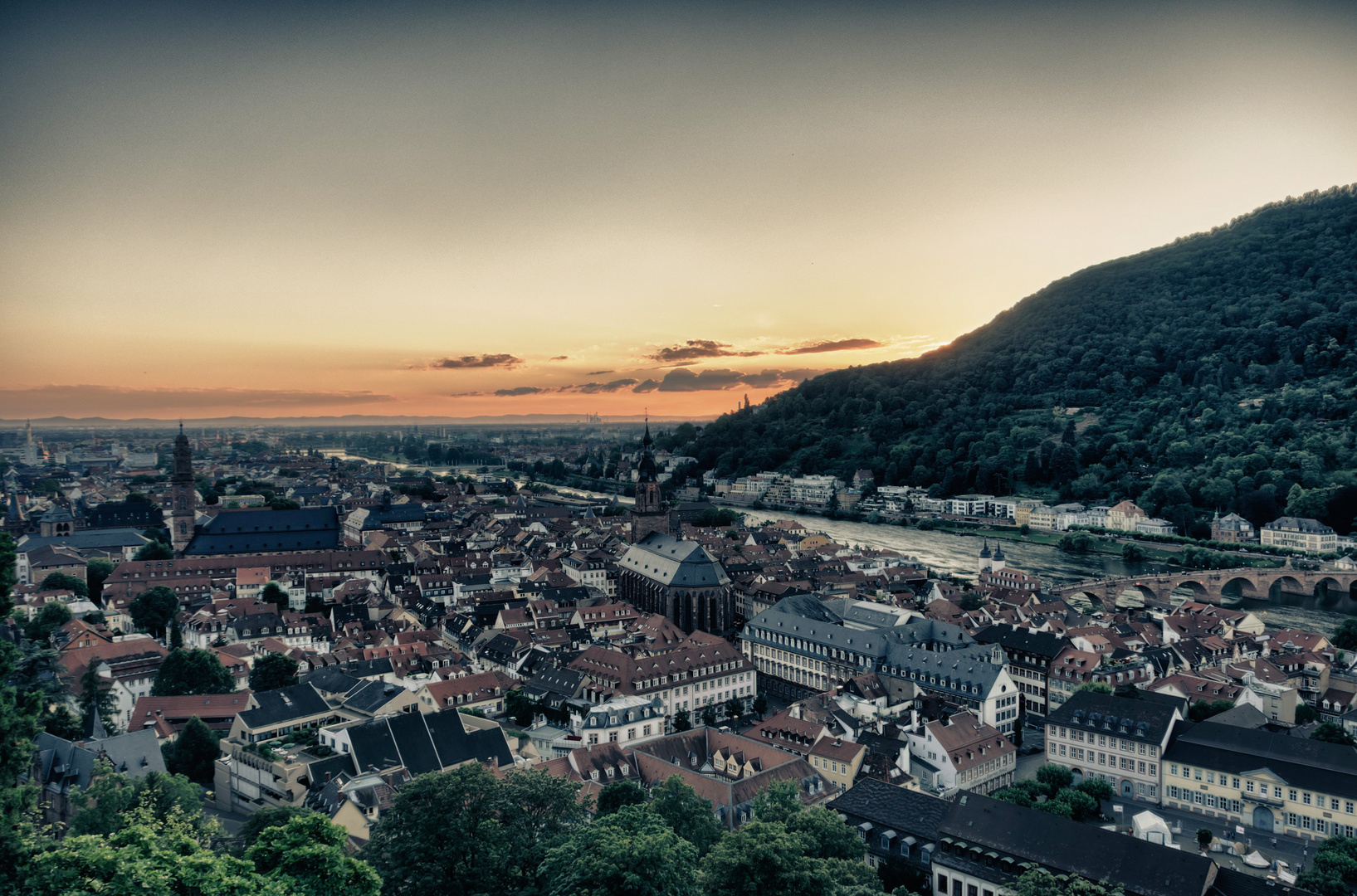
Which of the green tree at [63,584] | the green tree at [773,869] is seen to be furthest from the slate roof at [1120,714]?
the green tree at [63,584]

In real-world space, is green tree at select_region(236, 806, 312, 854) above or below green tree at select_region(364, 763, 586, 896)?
below

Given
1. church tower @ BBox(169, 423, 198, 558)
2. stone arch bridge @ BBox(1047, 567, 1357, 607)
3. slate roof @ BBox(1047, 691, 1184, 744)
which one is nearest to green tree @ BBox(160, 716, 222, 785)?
slate roof @ BBox(1047, 691, 1184, 744)

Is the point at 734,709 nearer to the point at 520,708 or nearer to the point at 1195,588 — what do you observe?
the point at 520,708

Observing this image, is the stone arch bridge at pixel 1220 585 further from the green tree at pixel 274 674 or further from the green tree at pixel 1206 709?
the green tree at pixel 274 674

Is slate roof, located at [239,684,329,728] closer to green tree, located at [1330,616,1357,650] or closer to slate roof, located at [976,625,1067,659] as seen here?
slate roof, located at [976,625,1067,659]

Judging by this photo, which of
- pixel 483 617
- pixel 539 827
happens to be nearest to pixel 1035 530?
pixel 483 617

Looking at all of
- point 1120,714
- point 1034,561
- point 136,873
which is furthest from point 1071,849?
point 1034,561

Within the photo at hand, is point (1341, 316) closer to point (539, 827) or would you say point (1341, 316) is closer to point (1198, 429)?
point (1198, 429)

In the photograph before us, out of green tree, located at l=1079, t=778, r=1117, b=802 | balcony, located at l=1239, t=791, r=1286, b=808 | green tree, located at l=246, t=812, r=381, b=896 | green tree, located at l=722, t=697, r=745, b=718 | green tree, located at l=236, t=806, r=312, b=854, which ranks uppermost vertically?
green tree, located at l=246, t=812, r=381, b=896
